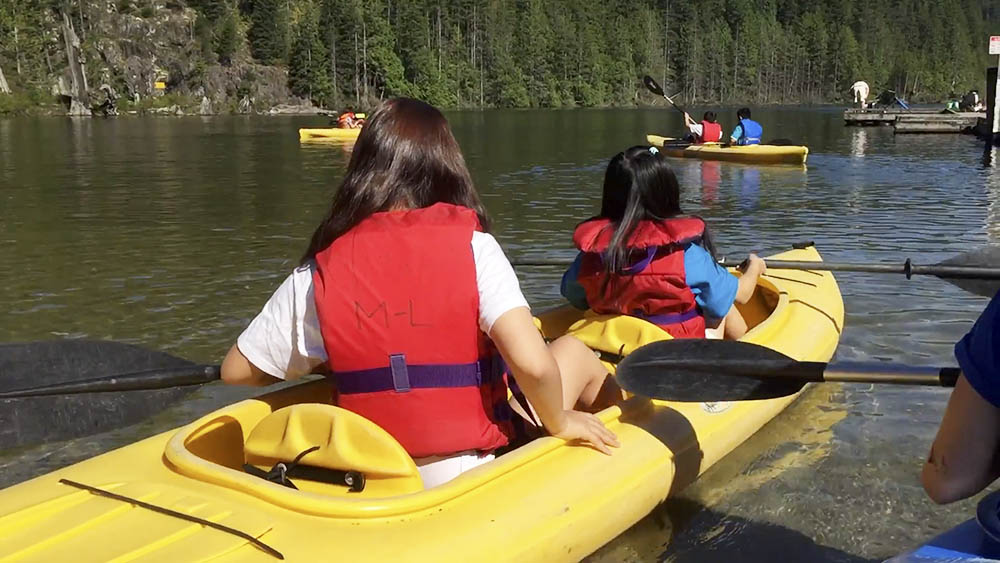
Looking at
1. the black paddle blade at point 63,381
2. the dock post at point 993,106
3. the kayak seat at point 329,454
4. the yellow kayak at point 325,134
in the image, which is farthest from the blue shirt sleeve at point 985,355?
the yellow kayak at point 325,134

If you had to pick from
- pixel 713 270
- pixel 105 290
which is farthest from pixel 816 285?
pixel 105 290

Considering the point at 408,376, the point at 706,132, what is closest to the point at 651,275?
the point at 408,376

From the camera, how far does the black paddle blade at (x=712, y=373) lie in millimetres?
3131

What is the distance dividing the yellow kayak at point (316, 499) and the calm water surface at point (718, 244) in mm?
438

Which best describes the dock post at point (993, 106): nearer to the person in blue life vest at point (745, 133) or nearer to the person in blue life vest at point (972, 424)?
the person in blue life vest at point (745, 133)

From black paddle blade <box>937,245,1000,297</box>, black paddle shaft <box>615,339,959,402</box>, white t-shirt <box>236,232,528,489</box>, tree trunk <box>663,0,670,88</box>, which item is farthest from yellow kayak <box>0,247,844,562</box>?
tree trunk <box>663,0,670,88</box>

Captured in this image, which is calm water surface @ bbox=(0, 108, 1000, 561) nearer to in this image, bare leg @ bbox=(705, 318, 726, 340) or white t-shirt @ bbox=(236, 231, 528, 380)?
bare leg @ bbox=(705, 318, 726, 340)

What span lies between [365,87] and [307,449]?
73369 millimetres

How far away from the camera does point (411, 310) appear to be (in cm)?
261

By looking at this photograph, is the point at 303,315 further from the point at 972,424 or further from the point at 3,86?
the point at 3,86

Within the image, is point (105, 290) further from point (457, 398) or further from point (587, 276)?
→ point (457, 398)

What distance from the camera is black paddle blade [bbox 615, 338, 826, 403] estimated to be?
3131mm

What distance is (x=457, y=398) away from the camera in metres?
2.73

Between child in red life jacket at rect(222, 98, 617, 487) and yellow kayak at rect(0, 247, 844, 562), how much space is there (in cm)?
13
